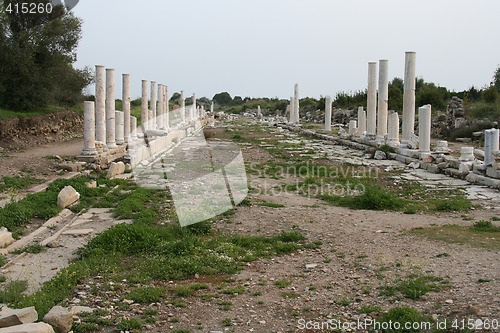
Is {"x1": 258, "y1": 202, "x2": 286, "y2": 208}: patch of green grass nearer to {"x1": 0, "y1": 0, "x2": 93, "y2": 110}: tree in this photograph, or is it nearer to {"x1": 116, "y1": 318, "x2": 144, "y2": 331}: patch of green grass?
{"x1": 116, "y1": 318, "x2": 144, "y2": 331}: patch of green grass

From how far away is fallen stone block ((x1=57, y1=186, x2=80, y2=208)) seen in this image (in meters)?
11.4

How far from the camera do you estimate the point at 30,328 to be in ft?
15.9

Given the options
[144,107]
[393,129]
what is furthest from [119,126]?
[393,129]

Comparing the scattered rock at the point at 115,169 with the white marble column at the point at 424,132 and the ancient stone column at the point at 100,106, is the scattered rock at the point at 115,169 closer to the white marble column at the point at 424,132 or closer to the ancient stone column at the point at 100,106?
the ancient stone column at the point at 100,106

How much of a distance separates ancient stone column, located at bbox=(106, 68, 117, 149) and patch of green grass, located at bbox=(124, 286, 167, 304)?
1505cm

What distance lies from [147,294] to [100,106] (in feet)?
49.8

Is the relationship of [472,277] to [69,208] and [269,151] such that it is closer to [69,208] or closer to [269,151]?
[69,208]

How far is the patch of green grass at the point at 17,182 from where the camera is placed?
43.4 feet

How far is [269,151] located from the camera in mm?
24109

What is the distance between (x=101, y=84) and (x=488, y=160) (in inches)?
521

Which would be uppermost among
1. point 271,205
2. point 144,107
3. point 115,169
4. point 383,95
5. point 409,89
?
point 409,89

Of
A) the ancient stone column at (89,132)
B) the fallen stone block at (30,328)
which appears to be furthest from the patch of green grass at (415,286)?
the ancient stone column at (89,132)

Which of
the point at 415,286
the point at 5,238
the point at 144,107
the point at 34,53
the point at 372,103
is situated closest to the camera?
the point at 415,286

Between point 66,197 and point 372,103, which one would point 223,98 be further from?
point 66,197
